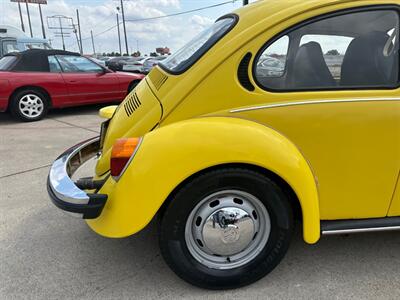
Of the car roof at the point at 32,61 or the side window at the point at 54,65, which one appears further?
the side window at the point at 54,65

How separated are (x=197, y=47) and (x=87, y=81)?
20.0 ft

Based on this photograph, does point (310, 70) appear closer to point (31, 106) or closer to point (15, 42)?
point (31, 106)

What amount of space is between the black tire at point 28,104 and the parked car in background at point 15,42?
25.9 ft

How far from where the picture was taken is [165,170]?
2.02m

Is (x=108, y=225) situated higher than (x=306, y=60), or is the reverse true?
(x=306, y=60)

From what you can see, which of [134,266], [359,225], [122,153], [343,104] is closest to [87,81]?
[134,266]

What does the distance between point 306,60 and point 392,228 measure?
120 centimetres

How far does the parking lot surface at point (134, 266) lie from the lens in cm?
226

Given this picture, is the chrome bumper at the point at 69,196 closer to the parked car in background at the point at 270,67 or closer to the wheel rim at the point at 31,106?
the parked car in background at the point at 270,67

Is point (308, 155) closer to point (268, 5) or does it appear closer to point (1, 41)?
point (268, 5)

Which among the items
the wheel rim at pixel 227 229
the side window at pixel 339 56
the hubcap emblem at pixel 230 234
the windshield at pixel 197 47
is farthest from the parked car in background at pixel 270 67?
the hubcap emblem at pixel 230 234

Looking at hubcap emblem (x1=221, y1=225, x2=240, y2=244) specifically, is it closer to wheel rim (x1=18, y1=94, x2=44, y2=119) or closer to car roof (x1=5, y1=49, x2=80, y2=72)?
wheel rim (x1=18, y1=94, x2=44, y2=119)

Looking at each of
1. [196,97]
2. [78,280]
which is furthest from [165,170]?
[78,280]

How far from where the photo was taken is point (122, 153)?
2.11 m
